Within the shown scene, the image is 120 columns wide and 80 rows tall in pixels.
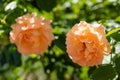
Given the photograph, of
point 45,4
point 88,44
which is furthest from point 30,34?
point 45,4

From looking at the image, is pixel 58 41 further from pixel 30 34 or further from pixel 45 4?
pixel 30 34

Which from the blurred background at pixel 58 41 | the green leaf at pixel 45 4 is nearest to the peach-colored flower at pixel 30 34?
the blurred background at pixel 58 41

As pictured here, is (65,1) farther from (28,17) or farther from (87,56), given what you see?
(87,56)

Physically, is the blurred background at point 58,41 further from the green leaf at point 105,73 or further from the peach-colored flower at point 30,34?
the peach-colored flower at point 30,34

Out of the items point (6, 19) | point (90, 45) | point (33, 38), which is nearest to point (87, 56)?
point (90, 45)

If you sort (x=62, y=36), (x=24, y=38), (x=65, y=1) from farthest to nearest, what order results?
(x=65, y=1) → (x=62, y=36) → (x=24, y=38)

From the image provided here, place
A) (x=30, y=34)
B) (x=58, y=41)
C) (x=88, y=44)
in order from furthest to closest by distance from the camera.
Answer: (x=58, y=41) < (x=30, y=34) < (x=88, y=44)
